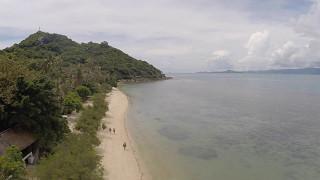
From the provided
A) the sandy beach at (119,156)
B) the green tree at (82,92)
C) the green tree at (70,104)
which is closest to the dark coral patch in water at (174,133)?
the sandy beach at (119,156)

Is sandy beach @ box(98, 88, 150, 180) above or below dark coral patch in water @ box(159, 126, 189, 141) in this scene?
above

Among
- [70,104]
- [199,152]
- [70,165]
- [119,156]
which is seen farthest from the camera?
[70,104]

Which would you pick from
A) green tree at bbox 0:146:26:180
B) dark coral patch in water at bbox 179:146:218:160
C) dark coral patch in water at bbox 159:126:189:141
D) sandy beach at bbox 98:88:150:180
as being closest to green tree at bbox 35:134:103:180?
green tree at bbox 0:146:26:180

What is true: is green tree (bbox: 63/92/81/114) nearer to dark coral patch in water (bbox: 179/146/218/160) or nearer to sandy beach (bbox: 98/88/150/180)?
sandy beach (bbox: 98/88/150/180)

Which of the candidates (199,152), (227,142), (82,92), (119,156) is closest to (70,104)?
(119,156)

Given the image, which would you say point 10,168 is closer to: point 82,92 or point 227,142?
point 227,142
